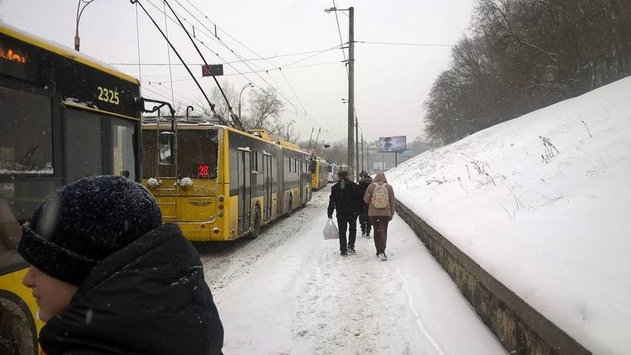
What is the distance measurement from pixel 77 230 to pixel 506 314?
12.7 feet

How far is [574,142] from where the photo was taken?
31.3 ft

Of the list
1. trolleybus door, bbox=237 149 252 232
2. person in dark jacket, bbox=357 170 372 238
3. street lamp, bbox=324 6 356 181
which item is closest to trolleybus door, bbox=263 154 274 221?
trolleybus door, bbox=237 149 252 232

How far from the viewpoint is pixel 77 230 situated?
1.17 metres

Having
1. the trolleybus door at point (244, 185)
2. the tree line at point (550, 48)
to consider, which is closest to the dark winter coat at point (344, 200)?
the trolleybus door at point (244, 185)

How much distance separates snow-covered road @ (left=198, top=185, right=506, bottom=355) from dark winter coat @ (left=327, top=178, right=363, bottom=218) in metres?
0.96

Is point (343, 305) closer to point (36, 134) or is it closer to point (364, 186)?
point (36, 134)

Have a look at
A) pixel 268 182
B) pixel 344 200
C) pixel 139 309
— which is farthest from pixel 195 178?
pixel 139 309

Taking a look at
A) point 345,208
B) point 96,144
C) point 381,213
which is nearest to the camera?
point 96,144

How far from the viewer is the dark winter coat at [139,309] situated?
3.52 feet

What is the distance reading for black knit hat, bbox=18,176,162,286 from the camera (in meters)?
1.17

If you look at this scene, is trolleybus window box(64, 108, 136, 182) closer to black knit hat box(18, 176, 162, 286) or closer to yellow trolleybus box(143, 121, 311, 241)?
black knit hat box(18, 176, 162, 286)

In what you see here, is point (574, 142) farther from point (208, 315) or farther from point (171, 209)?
point (208, 315)

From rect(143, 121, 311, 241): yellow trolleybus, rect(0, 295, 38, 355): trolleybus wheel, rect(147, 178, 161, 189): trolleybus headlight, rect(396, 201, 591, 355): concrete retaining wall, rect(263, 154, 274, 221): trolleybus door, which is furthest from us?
rect(263, 154, 274, 221): trolleybus door

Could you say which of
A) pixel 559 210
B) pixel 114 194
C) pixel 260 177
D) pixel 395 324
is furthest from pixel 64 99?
pixel 260 177
